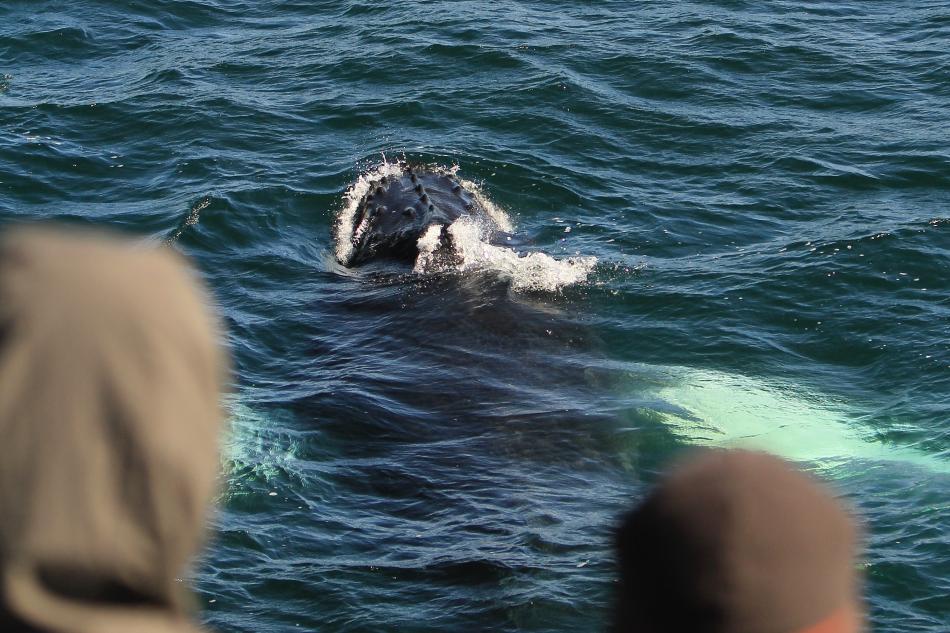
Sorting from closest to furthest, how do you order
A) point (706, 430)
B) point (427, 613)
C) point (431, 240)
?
1. point (427, 613)
2. point (706, 430)
3. point (431, 240)

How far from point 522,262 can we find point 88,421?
1022 centimetres

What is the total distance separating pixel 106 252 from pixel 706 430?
8.13 m

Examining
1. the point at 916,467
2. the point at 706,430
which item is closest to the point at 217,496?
the point at 706,430

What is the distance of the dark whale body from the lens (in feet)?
38.3

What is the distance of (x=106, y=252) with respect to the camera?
64.4 inches

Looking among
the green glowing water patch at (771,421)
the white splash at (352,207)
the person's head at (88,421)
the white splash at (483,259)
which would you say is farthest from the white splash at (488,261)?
the person's head at (88,421)

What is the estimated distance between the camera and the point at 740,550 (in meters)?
1.98

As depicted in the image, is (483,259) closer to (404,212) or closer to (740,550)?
(404,212)

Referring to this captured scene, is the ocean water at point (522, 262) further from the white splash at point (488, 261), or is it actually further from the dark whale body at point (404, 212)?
the dark whale body at point (404, 212)

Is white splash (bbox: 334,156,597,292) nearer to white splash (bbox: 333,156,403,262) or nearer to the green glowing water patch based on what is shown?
white splash (bbox: 333,156,403,262)

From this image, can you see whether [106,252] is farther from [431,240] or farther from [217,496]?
[431,240]

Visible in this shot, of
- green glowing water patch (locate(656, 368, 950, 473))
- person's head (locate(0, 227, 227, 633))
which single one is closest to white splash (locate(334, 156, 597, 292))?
green glowing water patch (locate(656, 368, 950, 473))

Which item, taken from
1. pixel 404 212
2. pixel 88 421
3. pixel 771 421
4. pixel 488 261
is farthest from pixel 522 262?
pixel 88 421

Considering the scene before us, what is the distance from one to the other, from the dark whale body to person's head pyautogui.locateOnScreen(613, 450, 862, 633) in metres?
9.39
